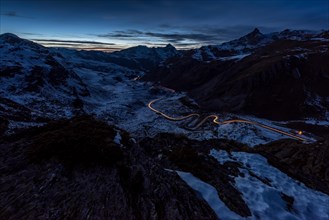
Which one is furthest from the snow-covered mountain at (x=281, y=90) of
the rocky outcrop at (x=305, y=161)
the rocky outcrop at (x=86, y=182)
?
the rocky outcrop at (x=86, y=182)

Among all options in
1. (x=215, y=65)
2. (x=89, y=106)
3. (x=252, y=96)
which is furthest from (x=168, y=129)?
(x=215, y=65)

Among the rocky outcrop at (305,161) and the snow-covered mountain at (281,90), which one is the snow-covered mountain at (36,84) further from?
the snow-covered mountain at (281,90)

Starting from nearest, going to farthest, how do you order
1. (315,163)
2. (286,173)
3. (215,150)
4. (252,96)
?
(286,173) → (215,150) → (315,163) → (252,96)

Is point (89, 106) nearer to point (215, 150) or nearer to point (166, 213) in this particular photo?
point (215, 150)

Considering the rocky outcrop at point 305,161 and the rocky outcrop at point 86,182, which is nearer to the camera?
the rocky outcrop at point 86,182

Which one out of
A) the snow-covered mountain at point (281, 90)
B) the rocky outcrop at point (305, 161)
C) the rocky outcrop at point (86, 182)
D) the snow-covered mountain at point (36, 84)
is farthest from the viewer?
the snow-covered mountain at point (281, 90)

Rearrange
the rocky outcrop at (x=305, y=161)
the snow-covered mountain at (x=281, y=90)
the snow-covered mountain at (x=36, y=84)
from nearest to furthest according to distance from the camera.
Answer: the rocky outcrop at (x=305, y=161), the snow-covered mountain at (x=36, y=84), the snow-covered mountain at (x=281, y=90)

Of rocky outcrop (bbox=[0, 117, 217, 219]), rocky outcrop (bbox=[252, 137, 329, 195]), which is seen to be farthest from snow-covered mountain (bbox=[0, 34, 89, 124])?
rocky outcrop (bbox=[252, 137, 329, 195])

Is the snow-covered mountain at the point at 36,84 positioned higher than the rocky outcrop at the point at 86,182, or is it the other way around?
the rocky outcrop at the point at 86,182

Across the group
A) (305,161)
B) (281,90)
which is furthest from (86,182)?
(281,90)

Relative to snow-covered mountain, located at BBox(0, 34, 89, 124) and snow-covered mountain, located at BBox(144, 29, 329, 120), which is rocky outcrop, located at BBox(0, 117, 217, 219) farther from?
snow-covered mountain, located at BBox(144, 29, 329, 120)

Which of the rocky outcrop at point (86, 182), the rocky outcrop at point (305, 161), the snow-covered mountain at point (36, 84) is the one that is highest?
the rocky outcrop at point (86, 182)
